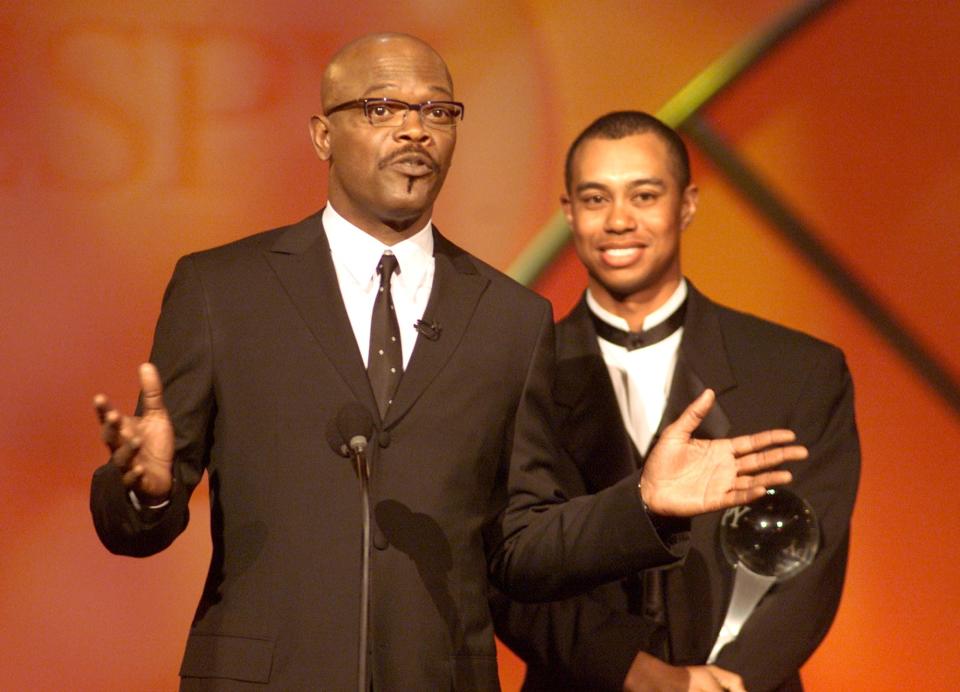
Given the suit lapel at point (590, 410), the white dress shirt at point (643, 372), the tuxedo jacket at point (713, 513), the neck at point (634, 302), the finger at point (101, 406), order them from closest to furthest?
the finger at point (101, 406)
the tuxedo jacket at point (713, 513)
the suit lapel at point (590, 410)
the white dress shirt at point (643, 372)
the neck at point (634, 302)

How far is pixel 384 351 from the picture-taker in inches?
84.0

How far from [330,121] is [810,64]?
6.49 feet

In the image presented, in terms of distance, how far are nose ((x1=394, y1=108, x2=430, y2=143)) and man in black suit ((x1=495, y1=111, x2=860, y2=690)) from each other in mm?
899

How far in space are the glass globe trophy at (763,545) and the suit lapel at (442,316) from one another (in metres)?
0.86

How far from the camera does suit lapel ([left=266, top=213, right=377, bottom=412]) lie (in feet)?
6.83

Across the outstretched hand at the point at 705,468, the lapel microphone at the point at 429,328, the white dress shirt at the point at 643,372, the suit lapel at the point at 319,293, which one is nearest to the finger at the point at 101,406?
the suit lapel at the point at 319,293

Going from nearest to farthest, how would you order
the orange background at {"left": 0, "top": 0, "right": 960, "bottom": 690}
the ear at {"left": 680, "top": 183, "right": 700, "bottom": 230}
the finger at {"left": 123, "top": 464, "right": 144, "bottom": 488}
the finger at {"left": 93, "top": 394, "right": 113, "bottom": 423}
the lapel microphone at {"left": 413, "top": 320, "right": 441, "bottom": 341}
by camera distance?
the finger at {"left": 93, "top": 394, "right": 113, "bottom": 423}
the finger at {"left": 123, "top": 464, "right": 144, "bottom": 488}
the lapel microphone at {"left": 413, "top": 320, "right": 441, "bottom": 341}
the ear at {"left": 680, "top": 183, "right": 700, "bottom": 230}
the orange background at {"left": 0, "top": 0, "right": 960, "bottom": 690}

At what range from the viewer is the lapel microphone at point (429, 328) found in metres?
2.16

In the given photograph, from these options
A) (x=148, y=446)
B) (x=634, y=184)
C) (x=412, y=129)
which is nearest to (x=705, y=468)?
(x=412, y=129)

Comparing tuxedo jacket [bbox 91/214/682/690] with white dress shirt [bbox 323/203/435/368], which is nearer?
tuxedo jacket [bbox 91/214/682/690]

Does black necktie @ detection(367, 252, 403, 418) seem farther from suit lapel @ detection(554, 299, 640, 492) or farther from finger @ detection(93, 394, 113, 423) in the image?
suit lapel @ detection(554, 299, 640, 492)

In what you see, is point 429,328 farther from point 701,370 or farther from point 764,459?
point 701,370

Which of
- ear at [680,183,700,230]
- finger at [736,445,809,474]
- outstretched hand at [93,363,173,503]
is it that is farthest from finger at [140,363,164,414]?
ear at [680,183,700,230]

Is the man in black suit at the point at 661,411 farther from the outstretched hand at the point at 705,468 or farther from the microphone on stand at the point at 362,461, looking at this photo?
the microphone on stand at the point at 362,461
